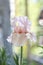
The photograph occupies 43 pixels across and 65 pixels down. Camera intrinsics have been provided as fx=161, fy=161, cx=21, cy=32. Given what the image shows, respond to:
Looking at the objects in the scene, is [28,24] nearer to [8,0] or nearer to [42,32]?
[42,32]

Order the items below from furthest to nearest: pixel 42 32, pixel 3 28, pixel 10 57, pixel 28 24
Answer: pixel 3 28 < pixel 42 32 < pixel 10 57 < pixel 28 24

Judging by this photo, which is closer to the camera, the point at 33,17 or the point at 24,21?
→ the point at 24,21

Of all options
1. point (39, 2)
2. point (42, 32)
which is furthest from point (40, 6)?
point (42, 32)

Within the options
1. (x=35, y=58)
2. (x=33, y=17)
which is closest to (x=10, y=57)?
(x=35, y=58)

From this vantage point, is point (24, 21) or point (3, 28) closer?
point (24, 21)

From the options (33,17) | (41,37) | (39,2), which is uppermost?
(39,2)

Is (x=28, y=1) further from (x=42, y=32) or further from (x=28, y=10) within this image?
(x=42, y=32)

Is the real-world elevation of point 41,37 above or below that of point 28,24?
below

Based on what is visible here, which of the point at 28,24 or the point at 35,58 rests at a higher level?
the point at 28,24

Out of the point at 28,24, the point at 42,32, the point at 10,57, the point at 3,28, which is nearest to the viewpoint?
the point at 28,24
